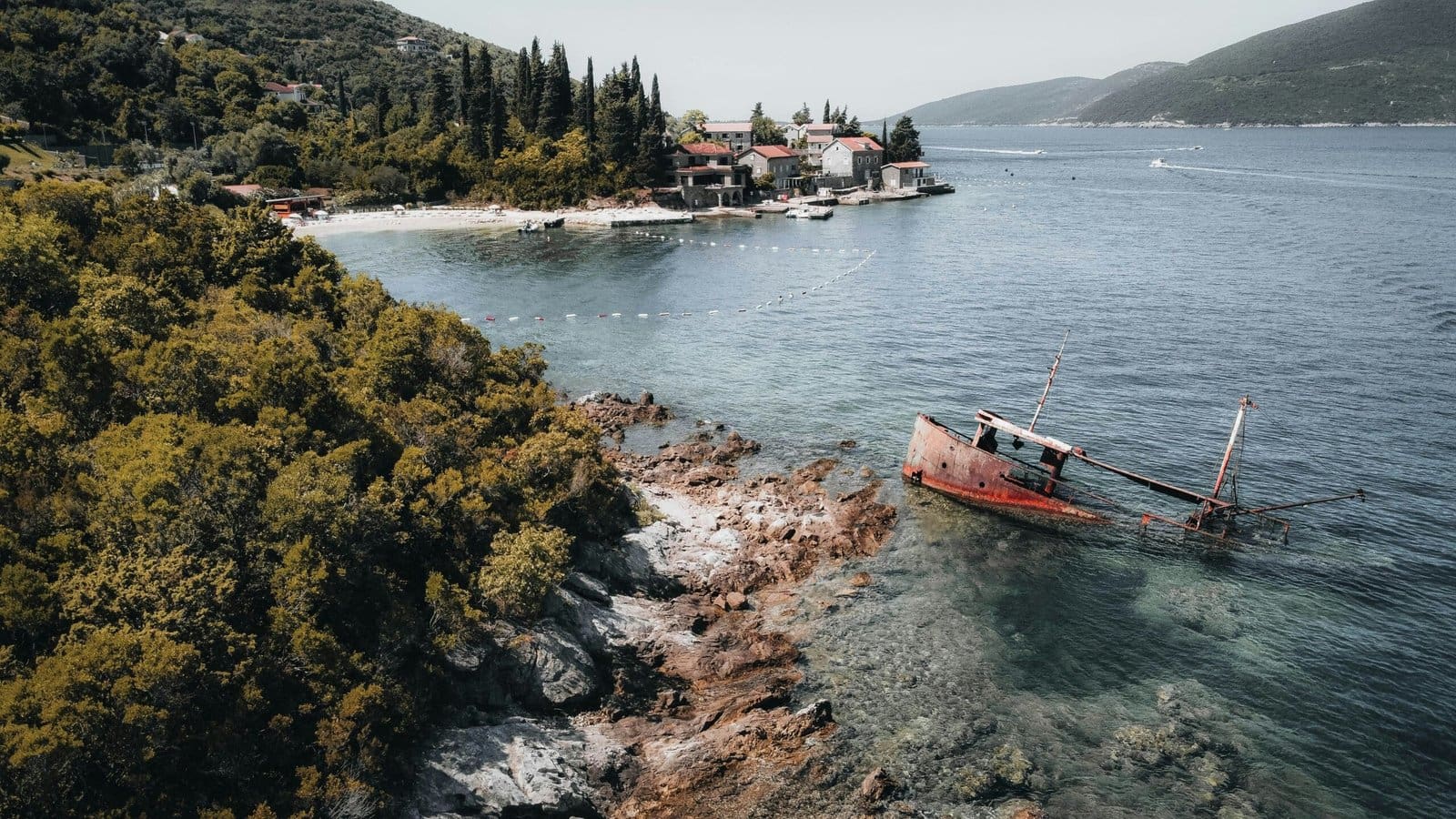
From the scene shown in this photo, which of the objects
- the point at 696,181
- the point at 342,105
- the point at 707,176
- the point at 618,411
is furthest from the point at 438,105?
the point at 618,411

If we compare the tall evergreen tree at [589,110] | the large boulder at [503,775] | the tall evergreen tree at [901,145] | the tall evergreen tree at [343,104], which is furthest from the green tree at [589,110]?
the large boulder at [503,775]

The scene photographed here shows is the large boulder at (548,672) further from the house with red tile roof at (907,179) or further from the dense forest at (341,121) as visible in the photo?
the house with red tile roof at (907,179)

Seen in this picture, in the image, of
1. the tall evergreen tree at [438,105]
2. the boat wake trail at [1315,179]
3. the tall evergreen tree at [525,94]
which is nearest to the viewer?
the boat wake trail at [1315,179]

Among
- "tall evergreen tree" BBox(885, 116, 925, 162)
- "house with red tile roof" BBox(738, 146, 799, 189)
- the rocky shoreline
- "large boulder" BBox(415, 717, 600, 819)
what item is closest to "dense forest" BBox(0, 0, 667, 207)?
"house with red tile roof" BBox(738, 146, 799, 189)

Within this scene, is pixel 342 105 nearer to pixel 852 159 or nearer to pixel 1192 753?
pixel 852 159

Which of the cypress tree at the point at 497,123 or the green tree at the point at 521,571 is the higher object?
the cypress tree at the point at 497,123

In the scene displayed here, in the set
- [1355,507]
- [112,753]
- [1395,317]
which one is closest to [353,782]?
[112,753]

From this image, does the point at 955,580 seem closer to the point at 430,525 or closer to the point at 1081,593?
the point at 1081,593

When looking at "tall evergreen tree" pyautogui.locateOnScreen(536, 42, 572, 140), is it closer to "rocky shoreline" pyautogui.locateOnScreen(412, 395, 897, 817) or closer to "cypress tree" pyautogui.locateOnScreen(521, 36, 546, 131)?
"cypress tree" pyautogui.locateOnScreen(521, 36, 546, 131)
